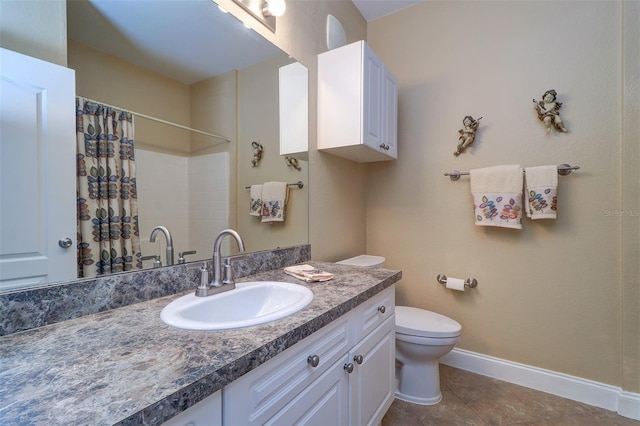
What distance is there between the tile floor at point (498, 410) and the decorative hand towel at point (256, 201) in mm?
Result: 1281

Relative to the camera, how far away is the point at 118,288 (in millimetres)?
847

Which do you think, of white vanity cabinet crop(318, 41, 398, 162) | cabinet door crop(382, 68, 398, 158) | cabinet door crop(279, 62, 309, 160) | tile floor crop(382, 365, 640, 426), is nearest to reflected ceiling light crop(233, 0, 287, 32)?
cabinet door crop(279, 62, 309, 160)

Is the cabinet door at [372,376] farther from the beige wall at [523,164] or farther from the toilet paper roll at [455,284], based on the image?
the beige wall at [523,164]

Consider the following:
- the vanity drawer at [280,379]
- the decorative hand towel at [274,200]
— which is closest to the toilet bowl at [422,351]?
the vanity drawer at [280,379]

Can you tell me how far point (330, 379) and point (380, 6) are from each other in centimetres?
250

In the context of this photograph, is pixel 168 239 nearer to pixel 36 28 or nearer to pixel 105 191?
pixel 105 191

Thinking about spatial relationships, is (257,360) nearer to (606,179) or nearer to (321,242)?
(321,242)

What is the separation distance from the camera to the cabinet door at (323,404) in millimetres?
739

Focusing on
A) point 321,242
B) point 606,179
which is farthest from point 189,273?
point 606,179

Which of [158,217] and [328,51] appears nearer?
[158,217]

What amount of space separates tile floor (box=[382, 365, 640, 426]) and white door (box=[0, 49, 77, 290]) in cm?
163

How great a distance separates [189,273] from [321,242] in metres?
0.90

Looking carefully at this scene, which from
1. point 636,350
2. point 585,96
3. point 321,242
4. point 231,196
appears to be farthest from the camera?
point 321,242

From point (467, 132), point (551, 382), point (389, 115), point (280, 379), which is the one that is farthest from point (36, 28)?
point (551, 382)
